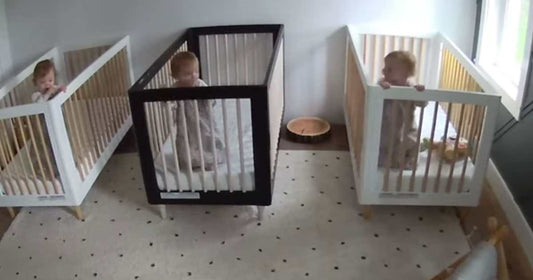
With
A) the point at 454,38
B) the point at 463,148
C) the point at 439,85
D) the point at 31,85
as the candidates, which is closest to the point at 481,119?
the point at 463,148

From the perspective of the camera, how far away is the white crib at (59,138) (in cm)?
221

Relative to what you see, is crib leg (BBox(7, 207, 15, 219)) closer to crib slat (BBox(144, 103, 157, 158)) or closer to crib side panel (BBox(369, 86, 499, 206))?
crib slat (BBox(144, 103, 157, 158))

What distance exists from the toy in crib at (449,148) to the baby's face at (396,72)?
315 millimetres

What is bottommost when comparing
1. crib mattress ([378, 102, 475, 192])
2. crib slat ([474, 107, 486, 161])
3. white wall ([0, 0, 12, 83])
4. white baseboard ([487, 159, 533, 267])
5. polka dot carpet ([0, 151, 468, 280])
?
polka dot carpet ([0, 151, 468, 280])

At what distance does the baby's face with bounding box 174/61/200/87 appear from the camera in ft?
7.63

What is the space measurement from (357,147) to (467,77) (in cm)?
62

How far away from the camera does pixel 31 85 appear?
2.80 metres

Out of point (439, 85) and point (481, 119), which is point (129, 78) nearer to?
point (439, 85)

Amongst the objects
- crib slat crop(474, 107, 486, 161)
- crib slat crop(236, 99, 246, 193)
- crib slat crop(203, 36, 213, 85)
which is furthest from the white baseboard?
crib slat crop(203, 36, 213, 85)

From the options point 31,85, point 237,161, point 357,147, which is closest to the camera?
point 237,161

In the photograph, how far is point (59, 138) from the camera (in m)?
2.21

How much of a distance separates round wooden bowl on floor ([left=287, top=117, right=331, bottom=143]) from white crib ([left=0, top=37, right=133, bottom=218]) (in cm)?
104

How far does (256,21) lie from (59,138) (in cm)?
141

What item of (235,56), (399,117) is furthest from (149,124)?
(235,56)
